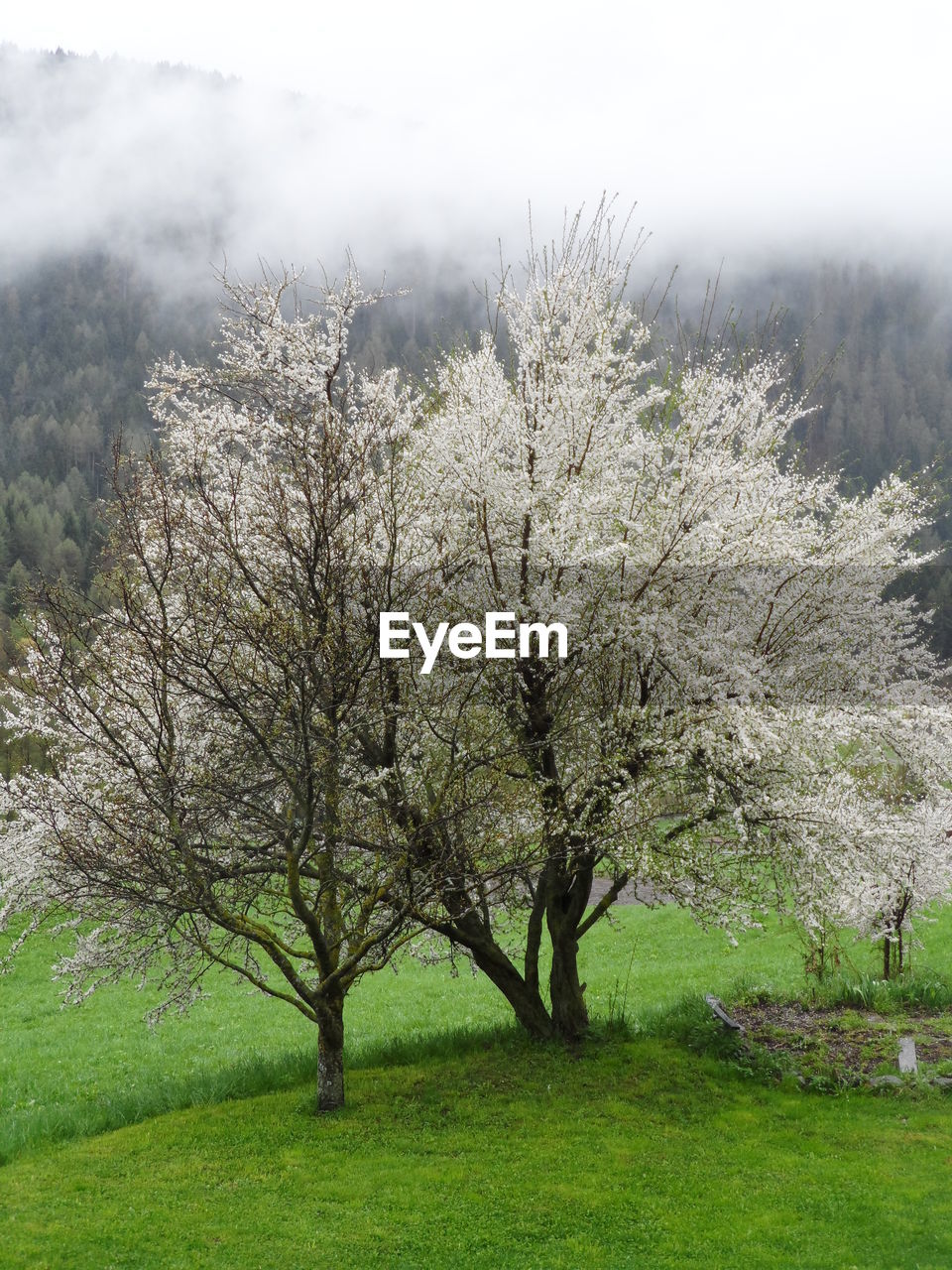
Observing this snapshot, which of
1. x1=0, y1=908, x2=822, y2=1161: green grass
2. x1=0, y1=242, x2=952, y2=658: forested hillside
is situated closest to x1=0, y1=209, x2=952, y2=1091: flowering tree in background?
x1=0, y1=908, x2=822, y2=1161: green grass

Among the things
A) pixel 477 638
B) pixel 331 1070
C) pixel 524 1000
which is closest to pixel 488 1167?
pixel 331 1070

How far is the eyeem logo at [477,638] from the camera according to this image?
935 centimetres

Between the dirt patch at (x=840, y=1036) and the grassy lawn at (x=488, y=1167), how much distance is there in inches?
34.5

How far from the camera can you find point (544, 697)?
1036 centimetres

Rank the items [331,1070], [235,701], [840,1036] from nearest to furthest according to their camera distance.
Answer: [235,701] → [331,1070] → [840,1036]

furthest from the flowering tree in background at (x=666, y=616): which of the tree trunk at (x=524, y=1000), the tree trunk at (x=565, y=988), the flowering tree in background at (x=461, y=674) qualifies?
the tree trunk at (x=524, y=1000)

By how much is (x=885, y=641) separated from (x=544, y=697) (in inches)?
170

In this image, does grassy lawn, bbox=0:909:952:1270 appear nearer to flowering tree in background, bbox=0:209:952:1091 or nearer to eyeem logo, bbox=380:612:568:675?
flowering tree in background, bbox=0:209:952:1091

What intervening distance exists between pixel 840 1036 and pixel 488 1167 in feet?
20.1

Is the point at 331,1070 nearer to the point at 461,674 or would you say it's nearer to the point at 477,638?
the point at 461,674

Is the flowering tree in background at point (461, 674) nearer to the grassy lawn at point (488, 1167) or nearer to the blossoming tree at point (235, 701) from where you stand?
the blossoming tree at point (235, 701)

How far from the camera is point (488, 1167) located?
8.52 m

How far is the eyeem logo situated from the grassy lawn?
452 cm

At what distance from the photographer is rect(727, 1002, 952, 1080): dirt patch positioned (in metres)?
11.3
